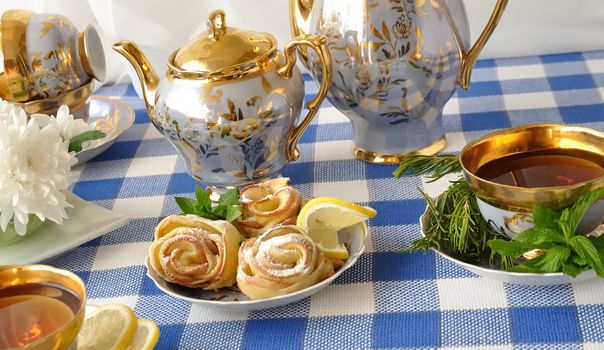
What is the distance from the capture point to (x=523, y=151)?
74 cm

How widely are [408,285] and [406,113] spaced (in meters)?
0.27

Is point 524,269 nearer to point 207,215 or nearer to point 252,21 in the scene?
point 207,215

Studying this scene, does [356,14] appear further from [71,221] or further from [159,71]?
[159,71]

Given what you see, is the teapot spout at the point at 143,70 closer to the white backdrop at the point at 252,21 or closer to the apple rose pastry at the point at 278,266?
the apple rose pastry at the point at 278,266

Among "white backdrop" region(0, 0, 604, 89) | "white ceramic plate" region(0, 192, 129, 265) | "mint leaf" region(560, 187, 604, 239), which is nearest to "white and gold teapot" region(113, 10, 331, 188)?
"white ceramic plate" region(0, 192, 129, 265)

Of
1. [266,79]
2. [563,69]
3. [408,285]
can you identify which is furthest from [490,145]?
[563,69]

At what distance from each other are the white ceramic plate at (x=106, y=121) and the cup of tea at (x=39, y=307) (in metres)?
0.43

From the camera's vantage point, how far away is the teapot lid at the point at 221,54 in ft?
2.77

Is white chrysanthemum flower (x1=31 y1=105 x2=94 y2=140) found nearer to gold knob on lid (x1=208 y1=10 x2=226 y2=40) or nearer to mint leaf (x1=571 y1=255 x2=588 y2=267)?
gold knob on lid (x1=208 y1=10 x2=226 y2=40)

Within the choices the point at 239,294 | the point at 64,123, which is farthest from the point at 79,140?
the point at 239,294

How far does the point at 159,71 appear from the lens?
4.78 ft

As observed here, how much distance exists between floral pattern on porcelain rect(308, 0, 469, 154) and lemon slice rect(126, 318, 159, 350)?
38cm

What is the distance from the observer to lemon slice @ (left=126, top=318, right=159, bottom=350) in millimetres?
631

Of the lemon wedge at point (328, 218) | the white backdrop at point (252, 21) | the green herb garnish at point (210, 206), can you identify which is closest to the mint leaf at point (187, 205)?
the green herb garnish at point (210, 206)
